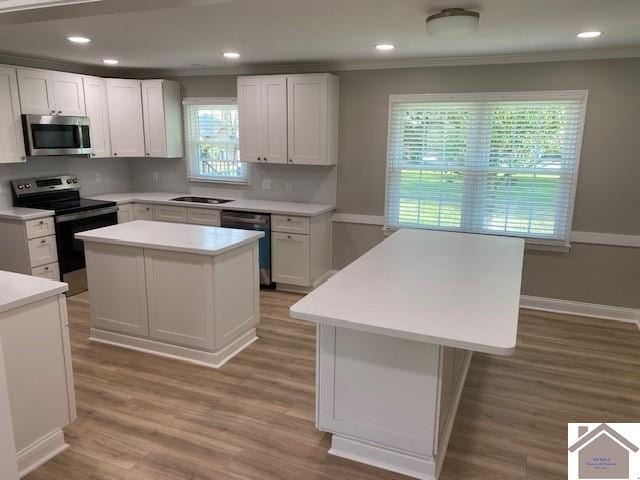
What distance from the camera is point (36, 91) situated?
4.63 metres

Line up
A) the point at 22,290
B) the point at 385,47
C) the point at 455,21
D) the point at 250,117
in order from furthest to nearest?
the point at 250,117, the point at 385,47, the point at 455,21, the point at 22,290

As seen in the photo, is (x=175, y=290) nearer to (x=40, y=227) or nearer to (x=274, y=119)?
(x=40, y=227)

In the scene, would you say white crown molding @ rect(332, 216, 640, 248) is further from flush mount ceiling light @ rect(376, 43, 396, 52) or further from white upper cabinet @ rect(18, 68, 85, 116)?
white upper cabinet @ rect(18, 68, 85, 116)

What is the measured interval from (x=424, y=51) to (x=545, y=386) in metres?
2.88

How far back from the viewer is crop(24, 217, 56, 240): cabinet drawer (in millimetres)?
4328

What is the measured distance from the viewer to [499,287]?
248 centimetres

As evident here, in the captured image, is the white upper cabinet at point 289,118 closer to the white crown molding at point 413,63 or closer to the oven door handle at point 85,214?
the white crown molding at point 413,63

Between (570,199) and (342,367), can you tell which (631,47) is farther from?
(342,367)

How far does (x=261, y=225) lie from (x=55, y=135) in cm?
229

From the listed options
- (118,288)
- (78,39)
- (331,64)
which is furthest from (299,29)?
(118,288)

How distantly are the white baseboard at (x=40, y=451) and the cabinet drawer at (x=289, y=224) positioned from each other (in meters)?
2.85

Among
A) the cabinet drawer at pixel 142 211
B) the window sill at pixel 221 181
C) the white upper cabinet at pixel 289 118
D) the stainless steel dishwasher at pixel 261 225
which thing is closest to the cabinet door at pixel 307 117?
the white upper cabinet at pixel 289 118

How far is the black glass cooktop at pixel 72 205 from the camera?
4.68 m

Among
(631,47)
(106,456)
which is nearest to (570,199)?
(631,47)
